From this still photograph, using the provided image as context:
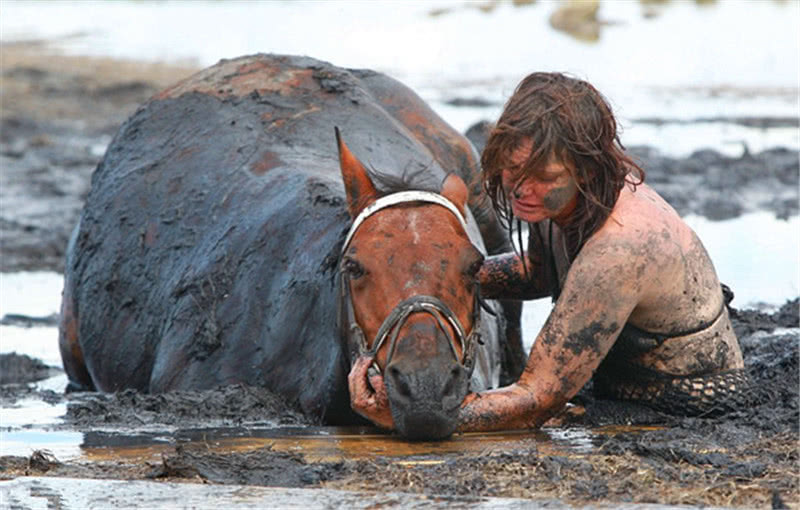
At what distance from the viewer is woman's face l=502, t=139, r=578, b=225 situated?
532 centimetres

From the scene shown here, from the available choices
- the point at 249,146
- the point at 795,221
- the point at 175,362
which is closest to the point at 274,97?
the point at 249,146

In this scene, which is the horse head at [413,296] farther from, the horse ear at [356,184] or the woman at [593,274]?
the woman at [593,274]

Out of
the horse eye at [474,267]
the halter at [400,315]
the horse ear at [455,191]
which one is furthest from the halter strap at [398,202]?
the horse eye at [474,267]

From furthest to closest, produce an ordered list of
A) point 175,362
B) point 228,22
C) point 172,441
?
1. point 228,22
2. point 175,362
3. point 172,441

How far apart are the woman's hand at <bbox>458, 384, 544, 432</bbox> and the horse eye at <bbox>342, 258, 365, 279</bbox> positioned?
57cm

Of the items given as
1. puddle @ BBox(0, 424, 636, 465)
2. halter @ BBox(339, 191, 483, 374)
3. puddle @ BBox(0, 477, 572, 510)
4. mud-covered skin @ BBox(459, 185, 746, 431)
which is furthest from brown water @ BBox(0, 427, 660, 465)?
puddle @ BBox(0, 477, 572, 510)

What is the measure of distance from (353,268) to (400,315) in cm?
45

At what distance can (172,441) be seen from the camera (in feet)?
17.6

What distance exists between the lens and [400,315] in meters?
5.03

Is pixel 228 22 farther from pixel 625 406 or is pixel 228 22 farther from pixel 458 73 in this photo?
pixel 625 406

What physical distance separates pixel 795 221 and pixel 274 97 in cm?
524

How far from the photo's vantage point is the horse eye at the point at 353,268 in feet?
17.7

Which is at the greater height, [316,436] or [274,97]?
[274,97]

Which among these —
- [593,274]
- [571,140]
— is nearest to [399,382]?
[593,274]
